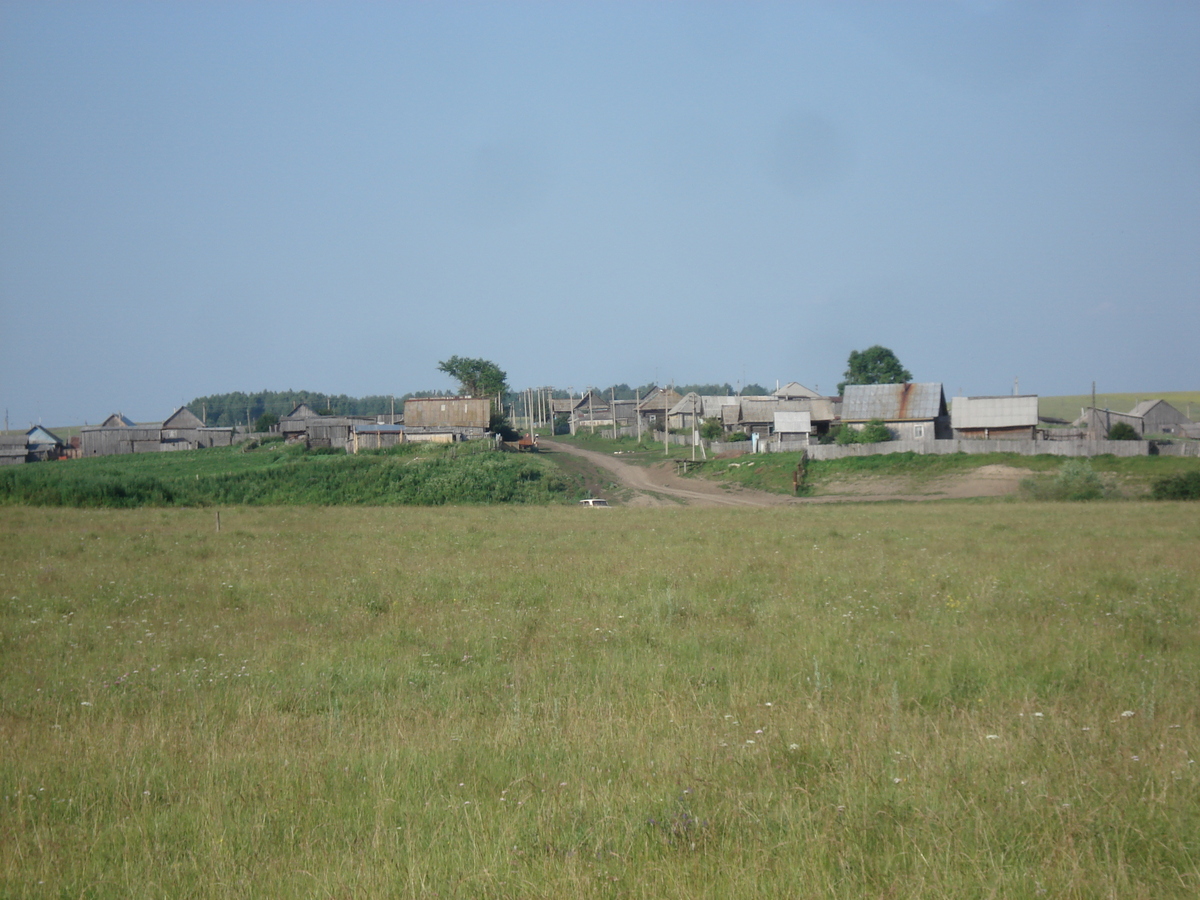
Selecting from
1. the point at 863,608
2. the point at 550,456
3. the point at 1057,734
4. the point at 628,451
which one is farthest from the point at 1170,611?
the point at 628,451

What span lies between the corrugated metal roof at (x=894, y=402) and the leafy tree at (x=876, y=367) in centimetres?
4507

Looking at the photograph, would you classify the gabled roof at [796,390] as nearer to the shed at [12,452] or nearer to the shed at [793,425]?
the shed at [793,425]

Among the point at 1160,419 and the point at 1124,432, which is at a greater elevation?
the point at 1160,419

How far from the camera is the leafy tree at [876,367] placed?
374ft

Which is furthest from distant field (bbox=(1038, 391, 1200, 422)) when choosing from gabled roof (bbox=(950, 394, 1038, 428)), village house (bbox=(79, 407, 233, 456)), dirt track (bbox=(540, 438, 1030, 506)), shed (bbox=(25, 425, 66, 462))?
shed (bbox=(25, 425, 66, 462))

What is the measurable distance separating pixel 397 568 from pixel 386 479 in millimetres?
35758

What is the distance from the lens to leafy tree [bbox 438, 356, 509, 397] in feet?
371

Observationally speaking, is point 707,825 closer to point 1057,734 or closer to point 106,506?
point 1057,734

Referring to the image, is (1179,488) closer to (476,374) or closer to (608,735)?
(608,735)

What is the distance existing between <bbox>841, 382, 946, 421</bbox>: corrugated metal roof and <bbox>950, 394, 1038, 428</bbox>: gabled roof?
1.66m

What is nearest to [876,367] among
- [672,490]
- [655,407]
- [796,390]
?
[796,390]

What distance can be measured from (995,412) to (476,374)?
225ft

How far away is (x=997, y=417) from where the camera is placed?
67375mm

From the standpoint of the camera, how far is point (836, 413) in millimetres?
81438
